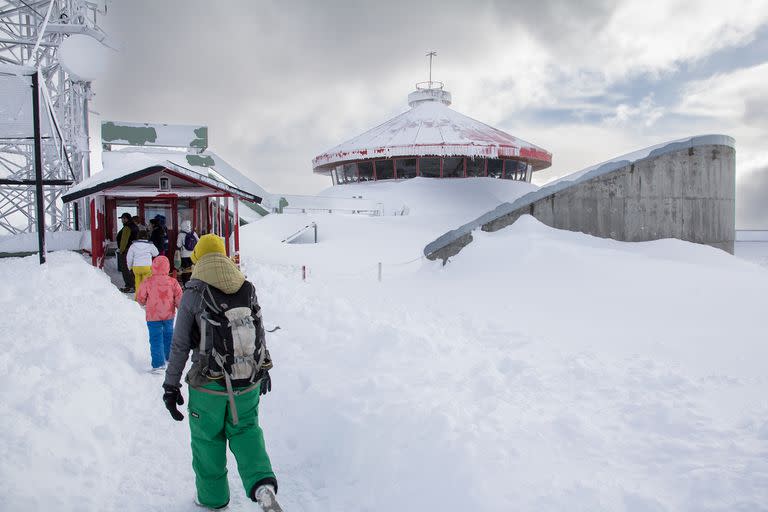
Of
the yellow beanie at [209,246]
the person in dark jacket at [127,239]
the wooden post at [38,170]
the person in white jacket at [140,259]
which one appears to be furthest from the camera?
the person in dark jacket at [127,239]

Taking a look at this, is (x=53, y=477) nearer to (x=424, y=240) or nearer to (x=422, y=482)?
(x=422, y=482)

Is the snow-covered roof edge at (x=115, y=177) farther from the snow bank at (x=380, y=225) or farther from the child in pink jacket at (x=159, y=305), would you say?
the child in pink jacket at (x=159, y=305)

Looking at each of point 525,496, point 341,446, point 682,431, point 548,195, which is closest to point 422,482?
point 525,496

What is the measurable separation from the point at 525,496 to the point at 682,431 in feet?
6.18

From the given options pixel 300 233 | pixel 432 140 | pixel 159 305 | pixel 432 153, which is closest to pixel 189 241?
pixel 159 305

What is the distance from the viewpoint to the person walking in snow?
3477 millimetres

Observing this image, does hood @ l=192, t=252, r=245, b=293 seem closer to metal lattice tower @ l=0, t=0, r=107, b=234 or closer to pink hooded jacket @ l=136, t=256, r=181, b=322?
pink hooded jacket @ l=136, t=256, r=181, b=322

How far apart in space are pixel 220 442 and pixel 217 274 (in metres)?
1.17

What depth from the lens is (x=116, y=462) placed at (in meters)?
4.31

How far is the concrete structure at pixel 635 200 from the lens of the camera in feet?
46.4

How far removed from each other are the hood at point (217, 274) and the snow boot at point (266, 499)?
133 cm

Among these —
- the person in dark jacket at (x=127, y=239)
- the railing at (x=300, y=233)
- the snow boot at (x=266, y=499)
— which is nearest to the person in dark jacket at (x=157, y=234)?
the person in dark jacket at (x=127, y=239)

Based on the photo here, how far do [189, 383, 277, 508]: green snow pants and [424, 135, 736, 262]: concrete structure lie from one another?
11.4 m

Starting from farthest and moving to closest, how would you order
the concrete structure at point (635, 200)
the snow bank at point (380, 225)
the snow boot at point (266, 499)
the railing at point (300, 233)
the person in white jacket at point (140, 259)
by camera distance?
the railing at point (300, 233) → the snow bank at point (380, 225) → the concrete structure at point (635, 200) → the person in white jacket at point (140, 259) → the snow boot at point (266, 499)
